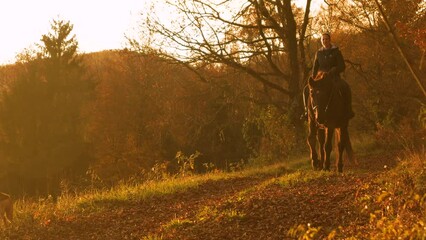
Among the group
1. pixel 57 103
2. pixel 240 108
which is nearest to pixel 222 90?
pixel 240 108

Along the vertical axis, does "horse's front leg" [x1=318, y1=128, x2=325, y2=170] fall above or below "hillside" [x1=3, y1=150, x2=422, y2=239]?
above

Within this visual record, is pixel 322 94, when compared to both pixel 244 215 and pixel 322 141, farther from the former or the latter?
pixel 244 215

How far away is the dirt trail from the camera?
7.58 meters

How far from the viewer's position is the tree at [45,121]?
45094mm

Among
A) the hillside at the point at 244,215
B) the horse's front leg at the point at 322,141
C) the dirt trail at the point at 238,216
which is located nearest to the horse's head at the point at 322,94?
the horse's front leg at the point at 322,141

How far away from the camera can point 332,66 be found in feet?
40.5

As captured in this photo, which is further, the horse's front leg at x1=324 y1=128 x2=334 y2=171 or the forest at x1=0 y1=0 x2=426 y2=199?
the forest at x1=0 y1=0 x2=426 y2=199

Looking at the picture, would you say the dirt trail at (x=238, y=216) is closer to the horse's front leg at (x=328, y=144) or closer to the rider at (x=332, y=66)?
the horse's front leg at (x=328, y=144)

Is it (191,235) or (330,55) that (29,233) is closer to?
(191,235)

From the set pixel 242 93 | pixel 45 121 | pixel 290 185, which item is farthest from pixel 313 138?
pixel 45 121

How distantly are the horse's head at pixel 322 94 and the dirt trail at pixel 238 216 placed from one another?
140 cm

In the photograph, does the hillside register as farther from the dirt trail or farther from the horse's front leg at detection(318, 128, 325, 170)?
the horse's front leg at detection(318, 128, 325, 170)

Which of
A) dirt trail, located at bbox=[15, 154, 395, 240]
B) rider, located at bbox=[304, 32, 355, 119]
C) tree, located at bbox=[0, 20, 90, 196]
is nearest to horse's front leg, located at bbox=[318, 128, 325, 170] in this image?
rider, located at bbox=[304, 32, 355, 119]

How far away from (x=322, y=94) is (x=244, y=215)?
450cm
